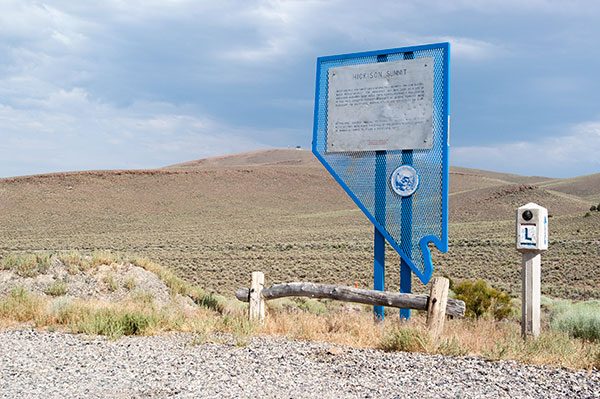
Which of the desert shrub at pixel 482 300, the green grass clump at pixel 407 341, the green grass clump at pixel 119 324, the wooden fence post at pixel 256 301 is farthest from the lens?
the desert shrub at pixel 482 300

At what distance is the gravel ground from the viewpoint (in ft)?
17.2

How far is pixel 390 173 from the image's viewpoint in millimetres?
9828

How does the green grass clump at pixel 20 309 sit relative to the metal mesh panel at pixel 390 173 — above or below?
below

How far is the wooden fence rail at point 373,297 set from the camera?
24.1 ft

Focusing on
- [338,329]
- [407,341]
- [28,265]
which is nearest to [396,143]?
[338,329]

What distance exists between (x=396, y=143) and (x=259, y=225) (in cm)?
4964

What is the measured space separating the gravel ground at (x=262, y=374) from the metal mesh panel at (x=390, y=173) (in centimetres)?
333

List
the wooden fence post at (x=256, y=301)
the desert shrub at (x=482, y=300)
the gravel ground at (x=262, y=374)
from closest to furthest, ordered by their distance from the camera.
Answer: the gravel ground at (x=262, y=374)
the wooden fence post at (x=256, y=301)
the desert shrub at (x=482, y=300)

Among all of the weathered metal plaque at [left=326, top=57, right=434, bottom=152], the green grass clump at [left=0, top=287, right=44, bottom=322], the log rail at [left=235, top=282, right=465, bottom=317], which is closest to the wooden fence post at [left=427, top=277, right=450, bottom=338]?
the log rail at [left=235, top=282, right=465, bottom=317]

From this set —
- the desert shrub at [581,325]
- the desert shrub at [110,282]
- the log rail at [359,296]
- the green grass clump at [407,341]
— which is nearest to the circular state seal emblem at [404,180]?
the log rail at [359,296]

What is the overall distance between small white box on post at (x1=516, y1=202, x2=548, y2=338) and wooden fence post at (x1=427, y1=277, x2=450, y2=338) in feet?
4.05

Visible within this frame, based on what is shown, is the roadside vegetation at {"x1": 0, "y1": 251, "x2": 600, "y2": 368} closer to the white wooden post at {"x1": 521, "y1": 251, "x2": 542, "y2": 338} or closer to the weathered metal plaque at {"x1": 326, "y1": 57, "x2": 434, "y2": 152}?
the white wooden post at {"x1": 521, "y1": 251, "x2": 542, "y2": 338}

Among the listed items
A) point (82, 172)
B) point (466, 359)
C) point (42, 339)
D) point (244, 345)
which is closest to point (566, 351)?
point (466, 359)

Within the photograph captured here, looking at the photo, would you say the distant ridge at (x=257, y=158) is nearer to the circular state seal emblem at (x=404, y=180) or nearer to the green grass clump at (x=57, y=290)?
the green grass clump at (x=57, y=290)
